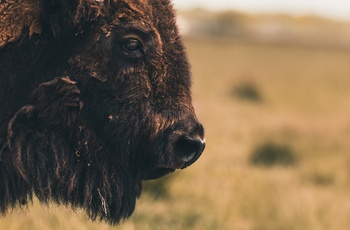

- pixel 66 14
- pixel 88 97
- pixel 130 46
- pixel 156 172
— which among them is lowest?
pixel 156 172

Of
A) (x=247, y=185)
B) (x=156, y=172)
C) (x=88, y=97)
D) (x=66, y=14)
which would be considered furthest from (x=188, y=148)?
(x=247, y=185)

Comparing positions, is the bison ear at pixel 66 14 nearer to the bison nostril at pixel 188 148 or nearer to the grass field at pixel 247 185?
the bison nostril at pixel 188 148

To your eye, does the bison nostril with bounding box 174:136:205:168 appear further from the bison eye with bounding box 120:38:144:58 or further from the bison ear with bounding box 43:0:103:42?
the bison ear with bounding box 43:0:103:42

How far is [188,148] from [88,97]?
51cm

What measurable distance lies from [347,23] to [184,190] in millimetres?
105124

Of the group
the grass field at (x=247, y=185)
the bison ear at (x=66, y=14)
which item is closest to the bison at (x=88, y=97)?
the bison ear at (x=66, y=14)

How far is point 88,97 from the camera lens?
3.46 metres

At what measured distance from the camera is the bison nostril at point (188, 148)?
135 inches

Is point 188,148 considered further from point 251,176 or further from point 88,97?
point 251,176

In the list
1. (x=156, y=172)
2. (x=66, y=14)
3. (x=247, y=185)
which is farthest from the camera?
(x=247, y=185)

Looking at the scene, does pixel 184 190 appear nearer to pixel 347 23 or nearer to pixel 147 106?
pixel 147 106

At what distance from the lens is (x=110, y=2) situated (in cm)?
344

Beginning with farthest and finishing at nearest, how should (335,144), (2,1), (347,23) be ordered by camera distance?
(347,23) → (335,144) → (2,1)

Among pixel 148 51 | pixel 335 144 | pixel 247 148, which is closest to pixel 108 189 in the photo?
pixel 148 51
